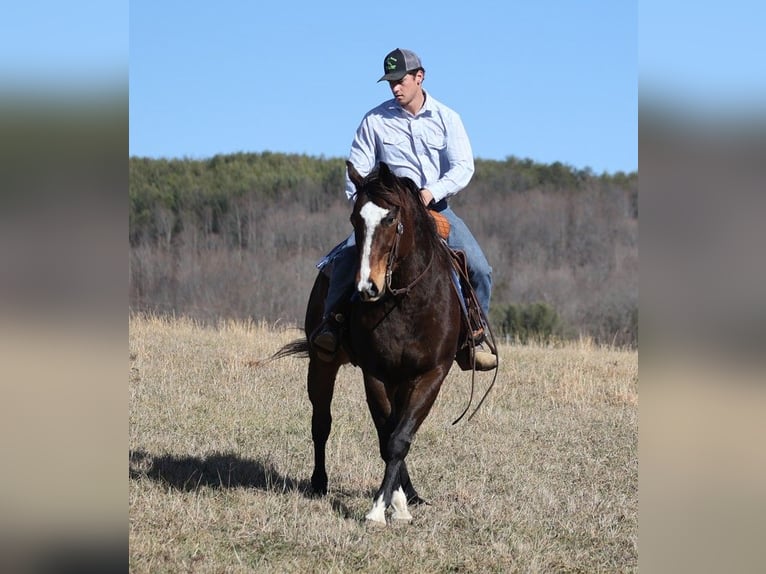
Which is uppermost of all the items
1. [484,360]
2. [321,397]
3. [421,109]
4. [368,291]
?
[421,109]

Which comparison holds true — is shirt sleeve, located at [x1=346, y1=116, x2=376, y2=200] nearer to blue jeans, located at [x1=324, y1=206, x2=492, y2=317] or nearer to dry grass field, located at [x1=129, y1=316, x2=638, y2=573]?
blue jeans, located at [x1=324, y1=206, x2=492, y2=317]

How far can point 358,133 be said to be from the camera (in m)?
7.48

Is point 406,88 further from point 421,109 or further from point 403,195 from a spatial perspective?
point 403,195

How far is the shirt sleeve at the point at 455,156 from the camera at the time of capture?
727cm

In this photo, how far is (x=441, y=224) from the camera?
738 centimetres

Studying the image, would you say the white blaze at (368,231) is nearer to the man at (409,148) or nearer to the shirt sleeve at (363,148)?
the man at (409,148)

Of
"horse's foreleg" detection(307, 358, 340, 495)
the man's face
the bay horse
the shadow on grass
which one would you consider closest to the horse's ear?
the bay horse

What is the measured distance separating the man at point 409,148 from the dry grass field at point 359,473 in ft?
4.54

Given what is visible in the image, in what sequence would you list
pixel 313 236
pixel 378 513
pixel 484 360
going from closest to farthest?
pixel 378 513 < pixel 484 360 < pixel 313 236

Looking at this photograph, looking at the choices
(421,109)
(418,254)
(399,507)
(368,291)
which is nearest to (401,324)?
(418,254)

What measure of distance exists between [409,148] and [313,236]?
113ft
